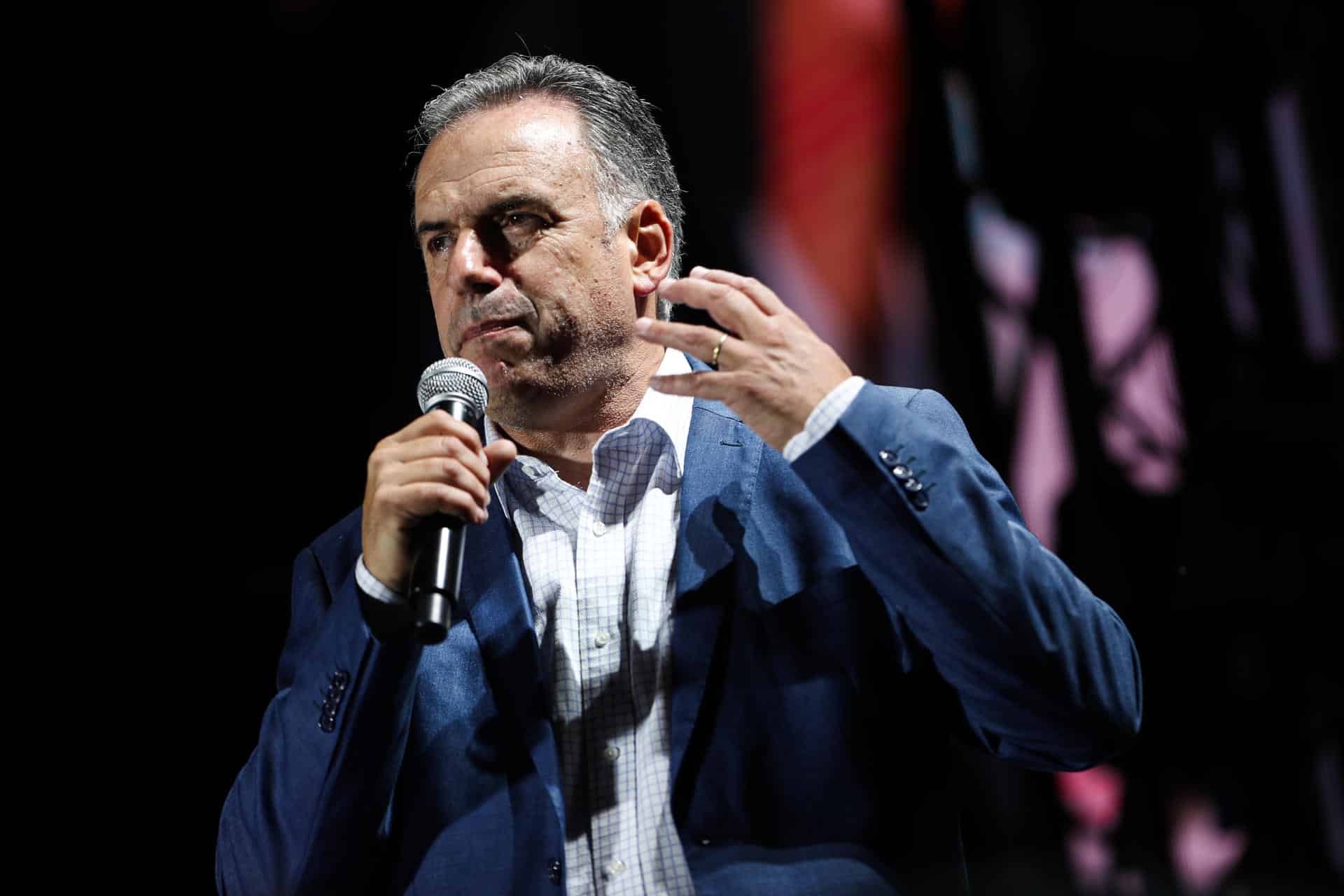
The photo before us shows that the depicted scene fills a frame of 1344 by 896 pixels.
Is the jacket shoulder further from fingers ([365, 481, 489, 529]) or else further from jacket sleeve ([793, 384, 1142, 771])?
jacket sleeve ([793, 384, 1142, 771])

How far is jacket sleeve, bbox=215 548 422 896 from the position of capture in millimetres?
1470

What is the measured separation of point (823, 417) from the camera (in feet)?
4.68

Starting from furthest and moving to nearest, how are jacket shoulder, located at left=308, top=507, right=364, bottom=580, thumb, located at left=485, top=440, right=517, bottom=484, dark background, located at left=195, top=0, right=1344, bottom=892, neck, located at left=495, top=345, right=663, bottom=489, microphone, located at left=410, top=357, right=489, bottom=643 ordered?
dark background, located at left=195, top=0, right=1344, bottom=892, neck, located at left=495, top=345, right=663, bottom=489, jacket shoulder, located at left=308, top=507, right=364, bottom=580, thumb, located at left=485, top=440, right=517, bottom=484, microphone, located at left=410, top=357, right=489, bottom=643

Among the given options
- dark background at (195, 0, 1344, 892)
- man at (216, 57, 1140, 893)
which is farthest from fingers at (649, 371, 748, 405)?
dark background at (195, 0, 1344, 892)

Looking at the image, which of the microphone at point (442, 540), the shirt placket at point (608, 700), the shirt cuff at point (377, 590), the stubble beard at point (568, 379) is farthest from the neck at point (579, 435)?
the shirt cuff at point (377, 590)

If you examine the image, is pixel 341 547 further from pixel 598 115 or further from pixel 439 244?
pixel 598 115

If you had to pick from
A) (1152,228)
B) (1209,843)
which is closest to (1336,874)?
(1209,843)

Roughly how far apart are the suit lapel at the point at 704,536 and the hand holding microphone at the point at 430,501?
0.31 meters

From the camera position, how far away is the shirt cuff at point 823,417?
142cm

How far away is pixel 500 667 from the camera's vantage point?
158 cm

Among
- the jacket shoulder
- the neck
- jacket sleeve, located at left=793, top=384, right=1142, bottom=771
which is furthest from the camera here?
the neck

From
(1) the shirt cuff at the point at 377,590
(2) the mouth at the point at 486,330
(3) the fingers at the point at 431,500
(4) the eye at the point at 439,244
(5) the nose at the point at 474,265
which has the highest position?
(4) the eye at the point at 439,244

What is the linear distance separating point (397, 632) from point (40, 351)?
5.37 feet

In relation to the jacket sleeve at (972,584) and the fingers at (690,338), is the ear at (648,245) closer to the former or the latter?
the fingers at (690,338)
